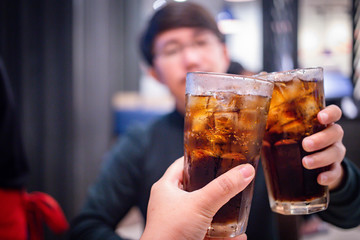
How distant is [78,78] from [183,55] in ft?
8.05

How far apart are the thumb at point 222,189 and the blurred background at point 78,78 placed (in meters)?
0.73

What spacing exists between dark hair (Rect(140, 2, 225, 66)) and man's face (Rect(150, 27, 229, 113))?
25mm

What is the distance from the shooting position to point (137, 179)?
4.37 ft

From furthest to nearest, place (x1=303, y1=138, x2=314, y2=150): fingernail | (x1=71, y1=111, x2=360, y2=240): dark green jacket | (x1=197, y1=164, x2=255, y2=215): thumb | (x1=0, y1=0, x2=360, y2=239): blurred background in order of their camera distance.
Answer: (x1=0, y1=0, x2=360, y2=239): blurred background, (x1=71, y1=111, x2=360, y2=240): dark green jacket, (x1=303, y1=138, x2=314, y2=150): fingernail, (x1=197, y1=164, x2=255, y2=215): thumb

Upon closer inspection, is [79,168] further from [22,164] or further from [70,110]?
[22,164]

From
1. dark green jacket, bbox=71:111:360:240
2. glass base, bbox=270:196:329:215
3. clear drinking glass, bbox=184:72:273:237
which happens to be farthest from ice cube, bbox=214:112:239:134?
dark green jacket, bbox=71:111:360:240

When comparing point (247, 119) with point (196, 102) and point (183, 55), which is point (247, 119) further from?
point (183, 55)

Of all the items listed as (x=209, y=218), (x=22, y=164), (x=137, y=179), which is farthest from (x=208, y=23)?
(x=22, y=164)

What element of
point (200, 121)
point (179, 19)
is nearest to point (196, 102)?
point (200, 121)

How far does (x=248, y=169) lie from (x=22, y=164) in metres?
1.32

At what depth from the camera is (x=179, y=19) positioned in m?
1.37

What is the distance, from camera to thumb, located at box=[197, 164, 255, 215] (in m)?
0.57

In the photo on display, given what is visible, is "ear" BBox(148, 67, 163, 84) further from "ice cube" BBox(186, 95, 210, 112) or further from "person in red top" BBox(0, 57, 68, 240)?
"ice cube" BBox(186, 95, 210, 112)

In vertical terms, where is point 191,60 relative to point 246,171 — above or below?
above
